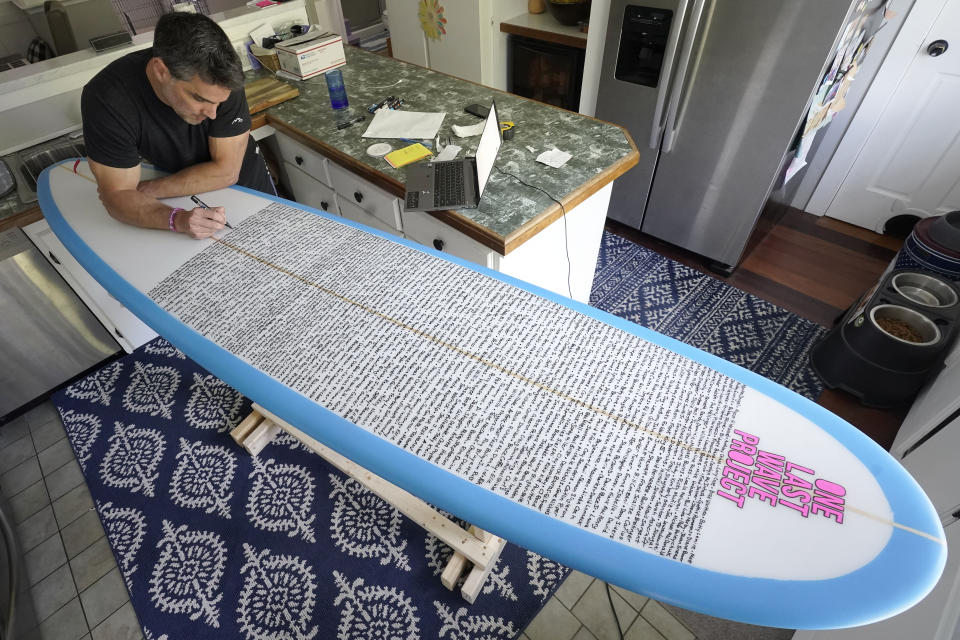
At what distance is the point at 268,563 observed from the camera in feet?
5.53

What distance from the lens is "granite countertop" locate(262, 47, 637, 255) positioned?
156 centimetres

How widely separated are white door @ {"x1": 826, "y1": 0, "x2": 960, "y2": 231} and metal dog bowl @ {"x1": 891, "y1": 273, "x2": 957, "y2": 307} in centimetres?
102

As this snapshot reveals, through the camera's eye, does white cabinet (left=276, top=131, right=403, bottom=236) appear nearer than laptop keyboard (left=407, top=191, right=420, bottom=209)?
No

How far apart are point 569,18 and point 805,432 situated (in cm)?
306

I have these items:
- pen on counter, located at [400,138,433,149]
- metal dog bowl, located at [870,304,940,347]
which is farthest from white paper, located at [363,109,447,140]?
metal dog bowl, located at [870,304,940,347]

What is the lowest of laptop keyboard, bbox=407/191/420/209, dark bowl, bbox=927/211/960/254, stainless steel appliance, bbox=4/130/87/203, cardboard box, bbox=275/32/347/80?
dark bowl, bbox=927/211/960/254

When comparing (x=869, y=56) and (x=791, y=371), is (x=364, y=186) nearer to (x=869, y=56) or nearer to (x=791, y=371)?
(x=791, y=371)

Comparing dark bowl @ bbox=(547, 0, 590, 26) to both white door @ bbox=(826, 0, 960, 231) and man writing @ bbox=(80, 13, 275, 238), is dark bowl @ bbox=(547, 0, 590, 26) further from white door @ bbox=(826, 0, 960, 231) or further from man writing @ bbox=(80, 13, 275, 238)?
man writing @ bbox=(80, 13, 275, 238)

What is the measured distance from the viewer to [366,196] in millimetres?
1956

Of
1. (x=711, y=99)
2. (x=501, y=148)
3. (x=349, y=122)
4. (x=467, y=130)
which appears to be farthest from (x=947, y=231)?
(x=349, y=122)

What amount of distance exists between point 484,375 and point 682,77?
2.02 m

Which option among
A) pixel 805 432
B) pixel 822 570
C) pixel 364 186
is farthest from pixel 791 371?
pixel 364 186

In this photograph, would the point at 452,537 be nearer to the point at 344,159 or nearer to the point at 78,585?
the point at 78,585

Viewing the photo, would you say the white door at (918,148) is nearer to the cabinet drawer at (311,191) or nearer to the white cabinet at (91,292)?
the cabinet drawer at (311,191)
